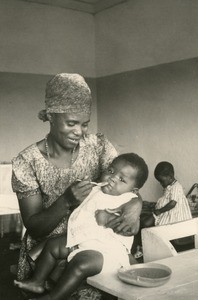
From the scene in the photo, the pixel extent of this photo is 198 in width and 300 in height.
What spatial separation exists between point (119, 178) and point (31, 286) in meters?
0.80

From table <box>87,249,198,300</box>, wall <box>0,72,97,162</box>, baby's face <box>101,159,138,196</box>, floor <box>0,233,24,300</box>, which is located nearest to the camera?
table <box>87,249,198,300</box>

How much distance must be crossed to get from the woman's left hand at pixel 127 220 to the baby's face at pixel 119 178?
0.22m

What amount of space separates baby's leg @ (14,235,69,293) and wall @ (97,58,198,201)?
5040 mm

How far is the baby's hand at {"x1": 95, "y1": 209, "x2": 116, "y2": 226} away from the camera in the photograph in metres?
2.48

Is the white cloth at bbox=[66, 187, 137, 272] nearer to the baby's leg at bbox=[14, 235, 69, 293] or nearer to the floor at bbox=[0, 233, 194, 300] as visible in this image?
the baby's leg at bbox=[14, 235, 69, 293]

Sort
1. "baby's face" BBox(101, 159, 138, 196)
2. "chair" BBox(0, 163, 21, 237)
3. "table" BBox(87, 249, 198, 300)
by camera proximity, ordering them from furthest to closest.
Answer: "chair" BBox(0, 163, 21, 237)
"baby's face" BBox(101, 159, 138, 196)
"table" BBox(87, 249, 198, 300)

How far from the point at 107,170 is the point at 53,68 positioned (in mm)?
6358

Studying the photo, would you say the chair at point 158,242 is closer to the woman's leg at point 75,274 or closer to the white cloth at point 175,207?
the woman's leg at point 75,274

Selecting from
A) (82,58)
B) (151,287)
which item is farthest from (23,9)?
(151,287)

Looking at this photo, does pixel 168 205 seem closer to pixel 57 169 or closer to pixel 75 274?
pixel 57 169

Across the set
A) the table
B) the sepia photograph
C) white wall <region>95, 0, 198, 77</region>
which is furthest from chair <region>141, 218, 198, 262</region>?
white wall <region>95, 0, 198, 77</region>

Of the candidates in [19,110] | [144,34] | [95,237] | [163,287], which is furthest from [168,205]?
[163,287]

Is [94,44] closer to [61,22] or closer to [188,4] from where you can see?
[61,22]

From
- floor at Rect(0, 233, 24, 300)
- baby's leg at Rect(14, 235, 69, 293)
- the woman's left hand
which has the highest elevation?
the woman's left hand
